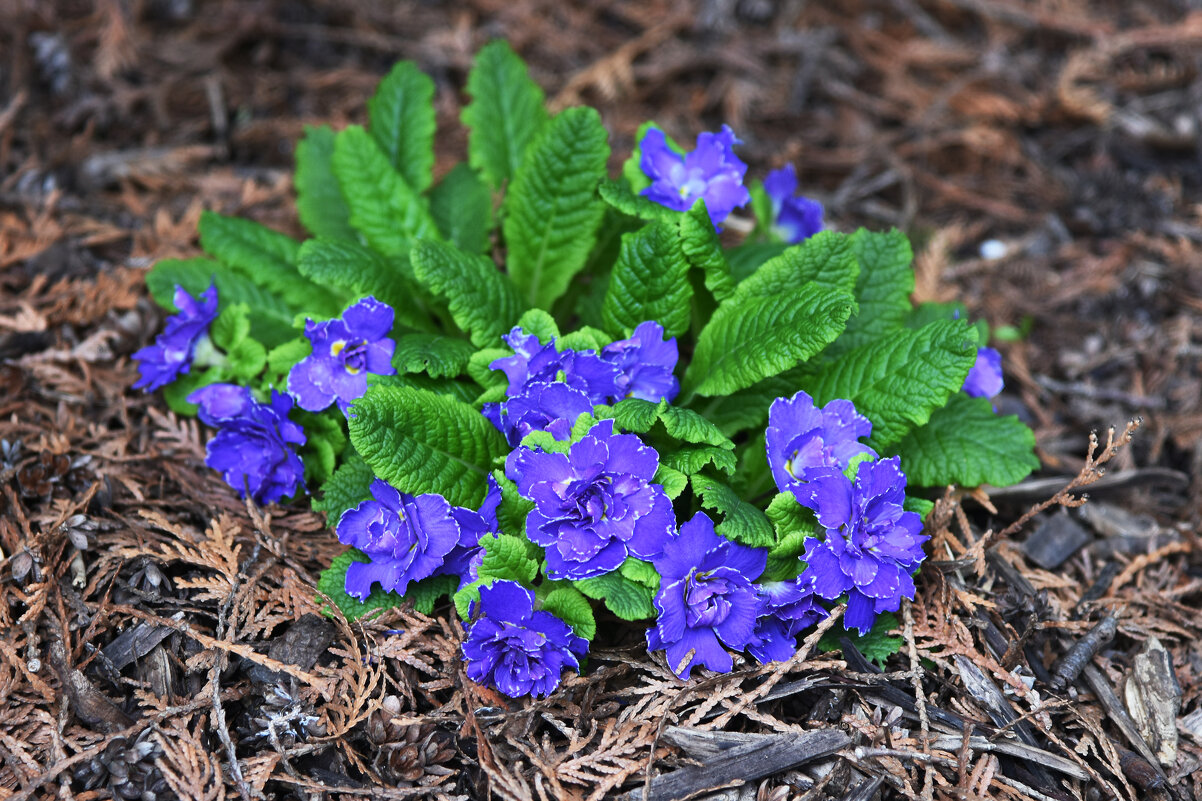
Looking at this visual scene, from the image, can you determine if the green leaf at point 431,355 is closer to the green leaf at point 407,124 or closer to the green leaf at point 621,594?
the green leaf at point 621,594

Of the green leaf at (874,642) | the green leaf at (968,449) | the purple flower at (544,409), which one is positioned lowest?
the green leaf at (874,642)

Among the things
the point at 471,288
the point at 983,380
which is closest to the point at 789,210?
the point at 983,380

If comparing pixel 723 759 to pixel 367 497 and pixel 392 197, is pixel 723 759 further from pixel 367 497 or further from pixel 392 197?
pixel 392 197

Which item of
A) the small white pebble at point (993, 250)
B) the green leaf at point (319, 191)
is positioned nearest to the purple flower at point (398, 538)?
the green leaf at point (319, 191)

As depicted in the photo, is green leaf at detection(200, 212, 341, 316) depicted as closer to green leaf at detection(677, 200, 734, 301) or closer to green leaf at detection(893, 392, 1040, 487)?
green leaf at detection(677, 200, 734, 301)

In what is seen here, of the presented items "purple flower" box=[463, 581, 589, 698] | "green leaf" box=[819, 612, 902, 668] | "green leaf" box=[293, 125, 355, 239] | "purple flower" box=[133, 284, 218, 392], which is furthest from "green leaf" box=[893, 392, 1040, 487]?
"purple flower" box=[133, 284, 218, 392]

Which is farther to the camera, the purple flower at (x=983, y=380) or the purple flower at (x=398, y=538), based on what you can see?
the purple flower at (x=983, y=380)

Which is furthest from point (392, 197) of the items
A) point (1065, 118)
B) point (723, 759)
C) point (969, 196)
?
point (1065, 118)
